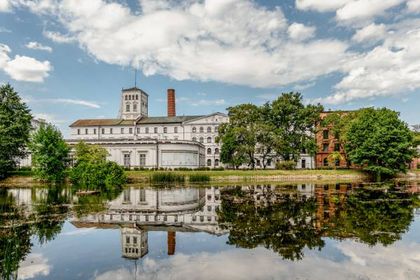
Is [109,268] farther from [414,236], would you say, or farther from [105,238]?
[414,236]

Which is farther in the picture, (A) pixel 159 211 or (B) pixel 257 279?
(A) pixel 159 211

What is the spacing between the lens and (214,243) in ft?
36.2

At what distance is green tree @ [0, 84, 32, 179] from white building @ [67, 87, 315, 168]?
453 inches

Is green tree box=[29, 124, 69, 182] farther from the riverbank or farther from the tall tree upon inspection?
the tall tree

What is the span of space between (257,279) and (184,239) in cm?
448

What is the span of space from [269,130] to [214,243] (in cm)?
4600

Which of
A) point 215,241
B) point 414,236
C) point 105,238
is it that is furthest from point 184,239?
point 414,236

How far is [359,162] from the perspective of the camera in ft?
165

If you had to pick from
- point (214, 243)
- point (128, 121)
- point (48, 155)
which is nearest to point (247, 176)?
point (48, 155)

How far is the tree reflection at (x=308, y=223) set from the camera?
1077cm

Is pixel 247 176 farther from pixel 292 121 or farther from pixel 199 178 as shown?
pixel 292 121

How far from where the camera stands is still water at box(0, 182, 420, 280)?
828 cm

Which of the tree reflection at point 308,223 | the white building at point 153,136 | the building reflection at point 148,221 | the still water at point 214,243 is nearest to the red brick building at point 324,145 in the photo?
the white building at point 153,136

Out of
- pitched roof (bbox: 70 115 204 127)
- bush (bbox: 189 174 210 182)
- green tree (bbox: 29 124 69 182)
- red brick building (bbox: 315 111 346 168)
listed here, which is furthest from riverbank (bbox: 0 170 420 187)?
pitched roof (bbox: 70 115 204 127)
